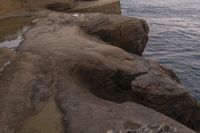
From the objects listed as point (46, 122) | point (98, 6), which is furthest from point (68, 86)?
point (98, 6)

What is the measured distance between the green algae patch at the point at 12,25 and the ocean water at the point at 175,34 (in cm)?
613

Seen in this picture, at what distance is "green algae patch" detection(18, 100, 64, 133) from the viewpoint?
673 centimetres

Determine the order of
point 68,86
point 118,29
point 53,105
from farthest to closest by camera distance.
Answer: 1. point 118,29
2. point 68,86
3. point 53,105

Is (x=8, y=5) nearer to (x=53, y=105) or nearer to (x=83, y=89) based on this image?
(x=83, y=89)

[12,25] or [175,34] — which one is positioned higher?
[12,25]

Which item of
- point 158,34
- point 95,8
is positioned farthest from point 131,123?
point 158,34

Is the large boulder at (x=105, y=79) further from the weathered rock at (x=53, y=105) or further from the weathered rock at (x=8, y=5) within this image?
the weathered rock at (x=8, y=5)

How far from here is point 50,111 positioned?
7.27 m

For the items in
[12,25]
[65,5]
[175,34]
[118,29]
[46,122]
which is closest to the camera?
[46,122]

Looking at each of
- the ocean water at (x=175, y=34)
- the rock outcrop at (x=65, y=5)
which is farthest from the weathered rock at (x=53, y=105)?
the ocean water at (x=175, y=34)

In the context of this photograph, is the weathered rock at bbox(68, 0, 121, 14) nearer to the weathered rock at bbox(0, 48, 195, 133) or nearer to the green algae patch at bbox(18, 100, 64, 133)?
the weathered rock at bbox(0, 48, 195, 133)

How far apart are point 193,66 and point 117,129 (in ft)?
32.3

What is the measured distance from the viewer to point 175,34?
66.3 ft

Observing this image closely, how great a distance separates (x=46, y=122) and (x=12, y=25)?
684 centimetres
